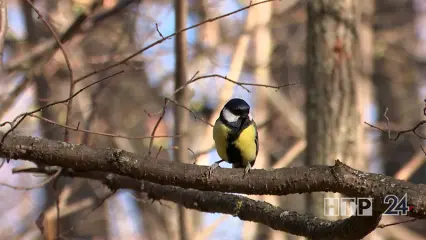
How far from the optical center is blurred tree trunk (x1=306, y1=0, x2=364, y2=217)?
4145 mm

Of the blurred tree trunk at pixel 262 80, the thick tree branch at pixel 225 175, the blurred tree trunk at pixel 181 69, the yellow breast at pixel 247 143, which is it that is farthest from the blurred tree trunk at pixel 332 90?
the thick tree branch at pixel 225 175

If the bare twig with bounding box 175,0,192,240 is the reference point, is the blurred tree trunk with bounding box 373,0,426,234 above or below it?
above

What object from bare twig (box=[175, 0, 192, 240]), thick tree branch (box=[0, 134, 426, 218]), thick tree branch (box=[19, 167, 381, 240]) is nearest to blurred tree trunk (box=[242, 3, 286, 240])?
bare twig (box=[175, 0, 192, 240])

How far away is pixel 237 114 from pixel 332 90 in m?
1.09

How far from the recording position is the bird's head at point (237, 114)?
3387mm

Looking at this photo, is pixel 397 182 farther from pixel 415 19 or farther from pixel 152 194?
pixel 415 19

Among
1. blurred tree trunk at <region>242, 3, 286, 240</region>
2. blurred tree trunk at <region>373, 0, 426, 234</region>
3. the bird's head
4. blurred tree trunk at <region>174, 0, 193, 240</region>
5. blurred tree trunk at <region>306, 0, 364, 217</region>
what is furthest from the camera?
blurred tree trunk at <region>373, 0, 426, 234</region>

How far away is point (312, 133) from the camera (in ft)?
13.9

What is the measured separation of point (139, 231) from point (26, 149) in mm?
6565

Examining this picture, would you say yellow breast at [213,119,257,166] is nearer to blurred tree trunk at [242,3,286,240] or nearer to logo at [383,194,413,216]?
logo at [383,194,413,216]

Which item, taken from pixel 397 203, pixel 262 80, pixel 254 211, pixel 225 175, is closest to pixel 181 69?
pixel 262 80

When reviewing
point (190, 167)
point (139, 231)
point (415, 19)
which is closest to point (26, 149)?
point (190, 167)

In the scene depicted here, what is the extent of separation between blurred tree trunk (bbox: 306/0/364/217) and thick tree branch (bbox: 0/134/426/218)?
1.81 meters

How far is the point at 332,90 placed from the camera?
165 inches
